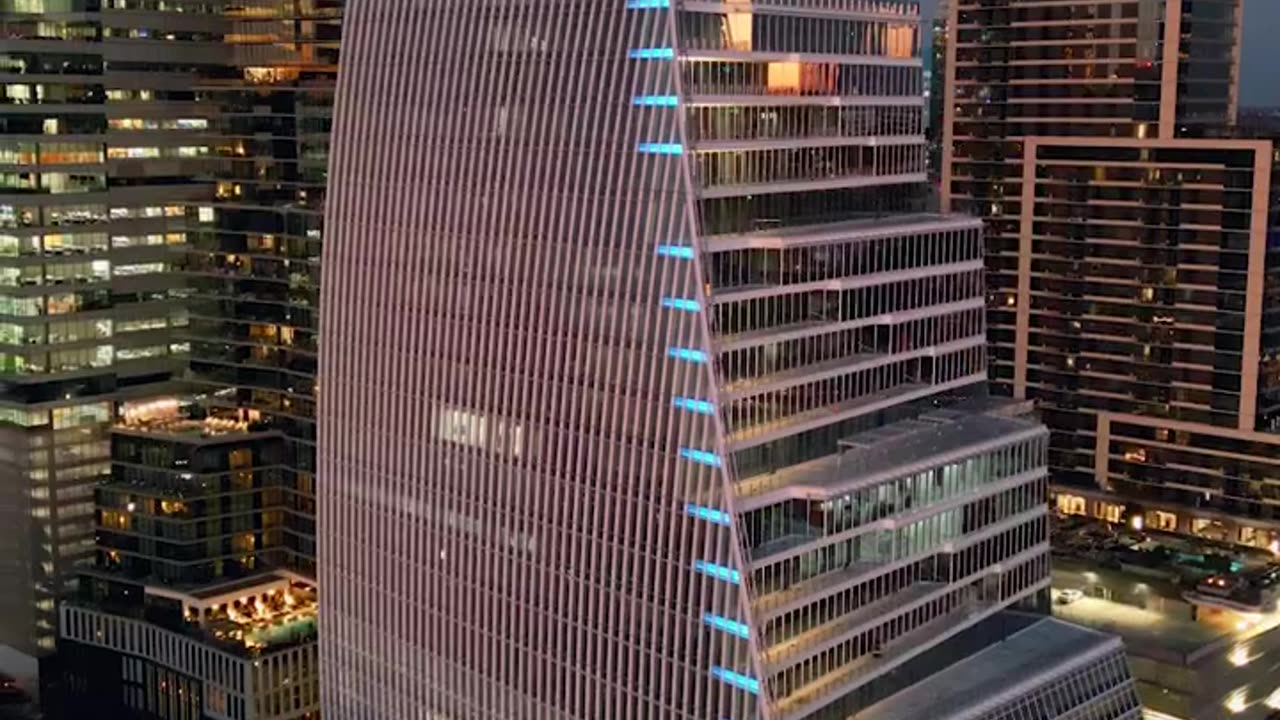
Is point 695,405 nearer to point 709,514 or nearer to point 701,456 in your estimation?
point 701,456

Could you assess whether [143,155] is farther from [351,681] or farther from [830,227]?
[830,227]

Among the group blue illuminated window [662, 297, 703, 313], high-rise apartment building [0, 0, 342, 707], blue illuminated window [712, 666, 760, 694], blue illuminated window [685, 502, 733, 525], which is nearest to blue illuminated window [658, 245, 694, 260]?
blue illuminated window [662, 297, 703, 313]

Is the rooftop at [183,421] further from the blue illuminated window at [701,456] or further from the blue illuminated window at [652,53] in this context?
the blue illuminated window at [652,53]

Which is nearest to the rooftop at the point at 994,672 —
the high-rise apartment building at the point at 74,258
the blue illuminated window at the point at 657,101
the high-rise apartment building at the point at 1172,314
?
the blue illuminated window at the point at 657,101

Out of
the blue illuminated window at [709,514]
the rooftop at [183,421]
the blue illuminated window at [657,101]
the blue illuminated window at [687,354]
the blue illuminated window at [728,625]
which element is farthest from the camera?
the rooftop at [183,421]

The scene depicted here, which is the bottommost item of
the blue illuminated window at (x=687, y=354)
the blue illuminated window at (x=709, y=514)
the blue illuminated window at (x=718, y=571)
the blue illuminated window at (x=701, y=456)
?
the blue illuminated window at (x=718, y=571)

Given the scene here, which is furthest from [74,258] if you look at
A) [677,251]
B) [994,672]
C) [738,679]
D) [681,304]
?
[994,672]
